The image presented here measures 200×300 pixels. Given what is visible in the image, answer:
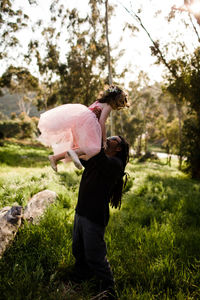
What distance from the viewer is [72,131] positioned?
9.00 feet

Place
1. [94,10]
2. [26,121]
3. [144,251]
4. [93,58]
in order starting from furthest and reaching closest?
Result: 1. [26,121]
2. [93,58]
3. [94,10]
4. [144,251]

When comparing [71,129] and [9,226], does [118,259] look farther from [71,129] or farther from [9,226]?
[71,129]

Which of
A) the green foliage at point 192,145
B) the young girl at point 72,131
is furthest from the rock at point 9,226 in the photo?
the green foliage at point 192,145

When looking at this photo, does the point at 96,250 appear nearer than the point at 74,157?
Yes

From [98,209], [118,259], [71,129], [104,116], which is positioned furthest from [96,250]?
[104,116]

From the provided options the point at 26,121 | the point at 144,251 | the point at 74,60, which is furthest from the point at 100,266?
the point at 26,121

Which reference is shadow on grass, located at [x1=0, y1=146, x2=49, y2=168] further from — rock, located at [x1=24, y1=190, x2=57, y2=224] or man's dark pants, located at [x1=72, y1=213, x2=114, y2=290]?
man's dark pants, located at [x1=72, y1=213, x2=114, y2=290]

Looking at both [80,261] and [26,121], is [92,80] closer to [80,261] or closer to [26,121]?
[26,121]

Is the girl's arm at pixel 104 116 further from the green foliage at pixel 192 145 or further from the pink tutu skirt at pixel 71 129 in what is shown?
the green foliage at pixel 192 145

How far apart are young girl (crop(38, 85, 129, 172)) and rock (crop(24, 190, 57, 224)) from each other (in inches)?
58.2

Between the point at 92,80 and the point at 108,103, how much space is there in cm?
2231

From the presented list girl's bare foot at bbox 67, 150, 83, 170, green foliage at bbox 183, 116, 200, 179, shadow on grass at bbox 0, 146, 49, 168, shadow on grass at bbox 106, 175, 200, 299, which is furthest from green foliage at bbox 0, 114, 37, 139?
girl's bare foot at bbox 67, 150, 83, 170

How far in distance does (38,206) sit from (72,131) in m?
2.10

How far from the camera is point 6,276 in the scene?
7.25ft
